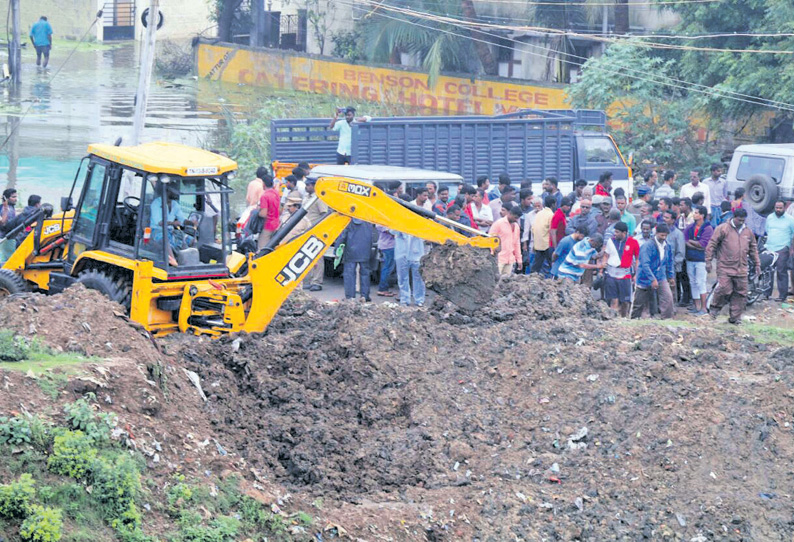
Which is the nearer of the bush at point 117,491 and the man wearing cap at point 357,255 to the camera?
the bush at point 117,491

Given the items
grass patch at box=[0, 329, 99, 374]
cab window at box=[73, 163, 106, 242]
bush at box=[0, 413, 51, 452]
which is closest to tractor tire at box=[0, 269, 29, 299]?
cab window at box=[73, 163, 106, 242]

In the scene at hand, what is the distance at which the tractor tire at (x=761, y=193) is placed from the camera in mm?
20141

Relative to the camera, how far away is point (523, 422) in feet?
35.7

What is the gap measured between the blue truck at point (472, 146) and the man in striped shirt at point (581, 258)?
5.60 m

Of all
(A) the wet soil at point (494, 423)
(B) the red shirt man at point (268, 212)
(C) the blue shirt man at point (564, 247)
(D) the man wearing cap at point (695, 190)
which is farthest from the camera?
(D) the man wearing cap at point (695, 190)

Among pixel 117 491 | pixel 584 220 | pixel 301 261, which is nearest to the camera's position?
pixel 117 491

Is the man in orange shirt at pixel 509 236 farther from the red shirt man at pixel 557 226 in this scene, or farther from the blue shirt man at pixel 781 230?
the blue shirt man at pixel 781 230

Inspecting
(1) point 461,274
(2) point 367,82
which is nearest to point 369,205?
(1) point 461,274

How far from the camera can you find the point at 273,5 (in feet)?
146

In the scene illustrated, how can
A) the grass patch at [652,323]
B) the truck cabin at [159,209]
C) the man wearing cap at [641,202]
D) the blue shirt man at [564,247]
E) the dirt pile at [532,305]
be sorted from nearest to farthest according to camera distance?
1. the truck cabin at [159,209]
2. the grass patch at [652,323]
3. the dirt pile at [532,305]
4. the blue shirt man at [564,247]
5. the man wearing cap at [641,202]

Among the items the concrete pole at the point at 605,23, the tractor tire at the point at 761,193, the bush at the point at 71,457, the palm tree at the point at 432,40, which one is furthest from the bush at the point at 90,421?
the concrete pole at the point at 605,23

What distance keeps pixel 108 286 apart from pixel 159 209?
3.43 ft

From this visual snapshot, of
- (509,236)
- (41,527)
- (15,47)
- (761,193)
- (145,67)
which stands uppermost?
Result: (15,47)

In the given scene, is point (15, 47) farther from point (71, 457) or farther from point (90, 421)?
point (71, 457)
